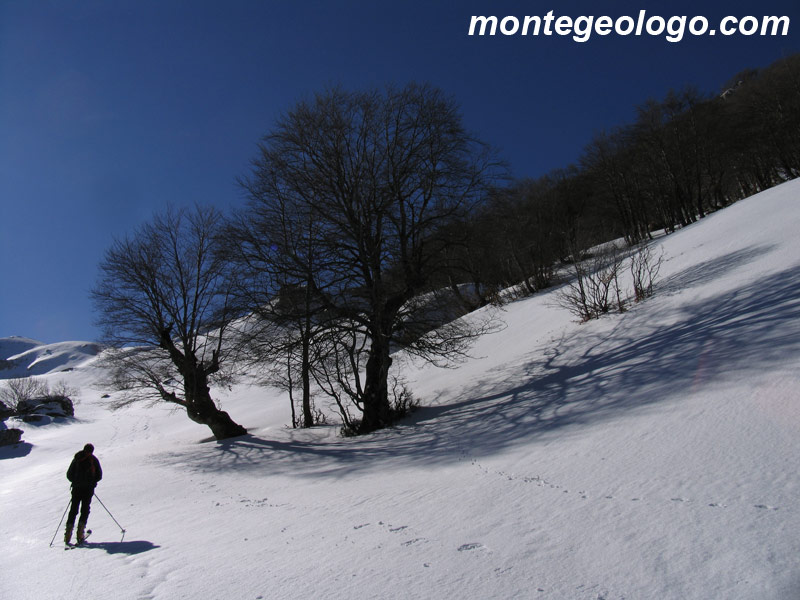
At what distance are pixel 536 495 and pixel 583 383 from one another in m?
4.53

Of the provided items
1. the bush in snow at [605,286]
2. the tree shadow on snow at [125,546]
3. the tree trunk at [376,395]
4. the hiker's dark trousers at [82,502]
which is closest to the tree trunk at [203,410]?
the tree trunk at [376,395]

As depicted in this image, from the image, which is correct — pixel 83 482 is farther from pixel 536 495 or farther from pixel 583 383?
pixel 583 383

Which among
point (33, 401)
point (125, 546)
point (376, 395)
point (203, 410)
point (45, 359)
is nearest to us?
point (125, 546)

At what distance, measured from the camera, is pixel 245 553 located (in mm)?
3912

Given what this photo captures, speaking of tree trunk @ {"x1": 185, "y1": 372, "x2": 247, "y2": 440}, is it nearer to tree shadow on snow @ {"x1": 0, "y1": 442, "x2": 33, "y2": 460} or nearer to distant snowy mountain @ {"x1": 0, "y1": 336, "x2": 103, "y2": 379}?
tree shadow on snow @ {"x1": 0, "y1": 442, "x2": 33, "y2": 460}

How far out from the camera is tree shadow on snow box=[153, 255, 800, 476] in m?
5.80

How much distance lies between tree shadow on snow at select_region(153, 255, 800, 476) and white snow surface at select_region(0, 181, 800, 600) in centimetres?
5

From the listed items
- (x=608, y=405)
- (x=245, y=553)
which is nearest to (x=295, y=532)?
(x=245, y=553)

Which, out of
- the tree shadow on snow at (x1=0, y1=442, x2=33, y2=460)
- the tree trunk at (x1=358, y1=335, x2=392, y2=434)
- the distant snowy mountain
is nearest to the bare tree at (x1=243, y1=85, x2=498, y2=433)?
the tree trunk at (x1=358, y1=335, x2=392, y2=434)

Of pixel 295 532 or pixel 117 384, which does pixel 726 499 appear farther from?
pixel 117 384

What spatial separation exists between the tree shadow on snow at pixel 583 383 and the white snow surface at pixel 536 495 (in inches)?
2.2

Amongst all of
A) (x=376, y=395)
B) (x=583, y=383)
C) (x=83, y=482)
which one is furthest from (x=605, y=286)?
(x=83, y=482)

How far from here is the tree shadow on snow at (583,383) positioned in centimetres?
580

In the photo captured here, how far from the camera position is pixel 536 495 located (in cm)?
382
